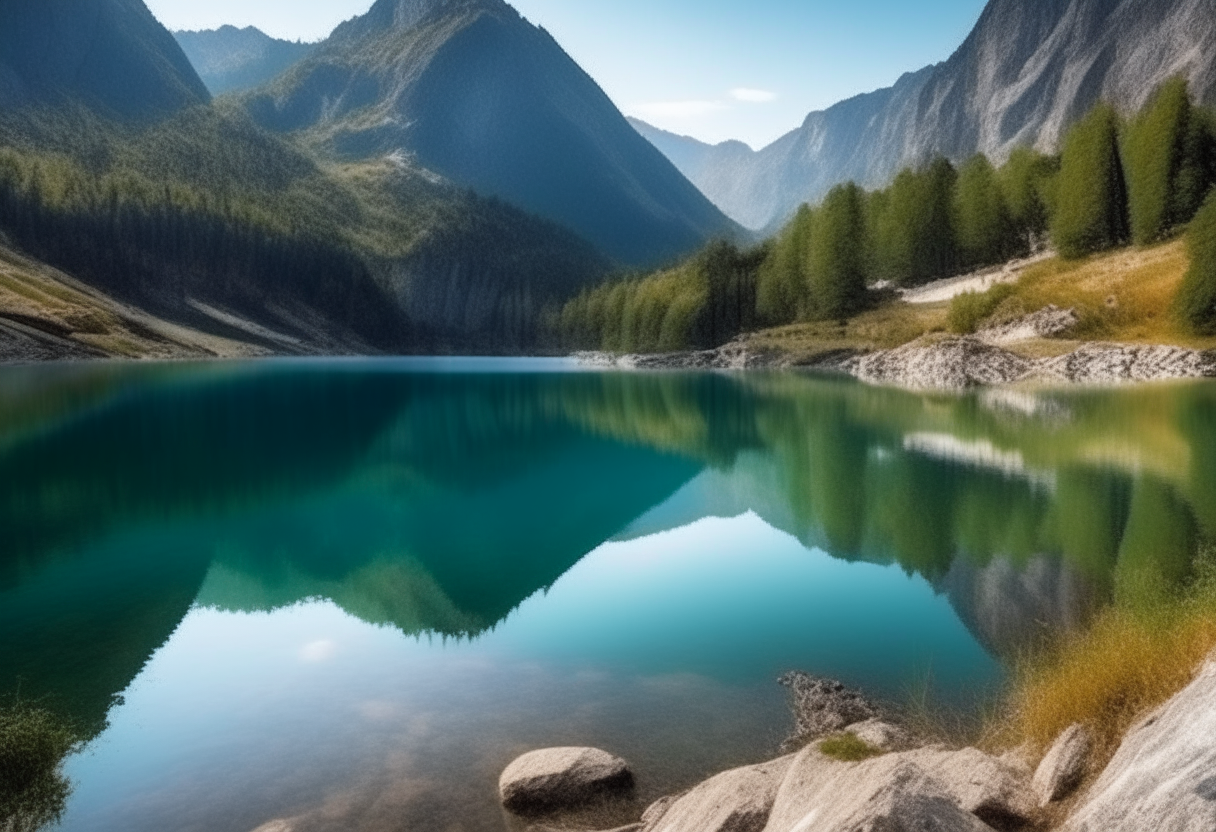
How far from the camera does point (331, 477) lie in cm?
4775

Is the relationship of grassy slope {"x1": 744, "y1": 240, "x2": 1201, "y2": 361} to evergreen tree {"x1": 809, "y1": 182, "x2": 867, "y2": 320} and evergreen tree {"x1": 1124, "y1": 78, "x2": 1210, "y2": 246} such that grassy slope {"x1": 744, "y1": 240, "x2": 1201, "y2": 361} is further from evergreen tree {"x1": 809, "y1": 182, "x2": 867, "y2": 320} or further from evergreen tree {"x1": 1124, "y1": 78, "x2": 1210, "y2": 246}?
evergreen tree {"x1": 809, "y1": 182, "x2": 867, "y2": 320}

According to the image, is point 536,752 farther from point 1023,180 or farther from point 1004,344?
point 1023,180

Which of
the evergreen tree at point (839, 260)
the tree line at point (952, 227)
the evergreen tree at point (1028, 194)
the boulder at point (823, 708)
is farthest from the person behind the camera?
the evergreen tree at point (839, 260)

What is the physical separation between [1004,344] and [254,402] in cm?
8908

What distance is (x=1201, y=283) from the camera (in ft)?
285

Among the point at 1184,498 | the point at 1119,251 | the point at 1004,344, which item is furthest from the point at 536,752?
the point at 1119,251

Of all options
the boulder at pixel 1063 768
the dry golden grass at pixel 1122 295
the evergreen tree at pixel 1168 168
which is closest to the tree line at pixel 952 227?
the evergreen tree at pixel 1168 168

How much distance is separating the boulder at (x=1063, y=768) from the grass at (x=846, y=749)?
197cm

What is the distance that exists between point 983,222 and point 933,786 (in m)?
152

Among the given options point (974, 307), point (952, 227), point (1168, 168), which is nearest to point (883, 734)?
point (974, 307)

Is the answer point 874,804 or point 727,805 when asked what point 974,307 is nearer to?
point 727,805

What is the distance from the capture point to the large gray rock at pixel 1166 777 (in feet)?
24.3

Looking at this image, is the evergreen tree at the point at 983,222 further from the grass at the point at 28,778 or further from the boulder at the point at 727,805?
the grass at the point at 28,778

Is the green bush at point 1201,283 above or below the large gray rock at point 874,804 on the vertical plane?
→ above
